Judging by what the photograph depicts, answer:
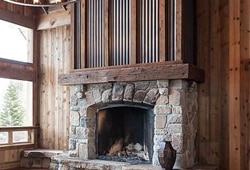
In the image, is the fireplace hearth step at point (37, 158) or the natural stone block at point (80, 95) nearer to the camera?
the natural stone block at point (80, 95)

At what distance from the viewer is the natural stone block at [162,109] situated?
460 cm

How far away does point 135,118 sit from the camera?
17.6 feet

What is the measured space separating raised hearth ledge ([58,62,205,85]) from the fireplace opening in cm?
54

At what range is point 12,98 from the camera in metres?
6.86

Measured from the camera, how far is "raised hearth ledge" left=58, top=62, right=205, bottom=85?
4.45 meters

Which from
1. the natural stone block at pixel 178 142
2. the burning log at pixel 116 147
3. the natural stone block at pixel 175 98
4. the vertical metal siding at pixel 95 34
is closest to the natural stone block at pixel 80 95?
the vertical metal siding at pixel 95 34

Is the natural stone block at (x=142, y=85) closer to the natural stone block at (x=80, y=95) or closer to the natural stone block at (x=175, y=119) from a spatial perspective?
the natural stone block at (x=175, y=119)

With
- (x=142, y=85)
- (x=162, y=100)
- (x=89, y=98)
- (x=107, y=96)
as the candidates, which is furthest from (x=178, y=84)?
(x=89, y=98)

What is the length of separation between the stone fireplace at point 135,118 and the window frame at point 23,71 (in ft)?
5.44

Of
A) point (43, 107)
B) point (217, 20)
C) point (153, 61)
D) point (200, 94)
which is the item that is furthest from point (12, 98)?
point (217, 20)

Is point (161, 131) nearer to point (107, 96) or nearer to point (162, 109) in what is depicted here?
point (162, 109)

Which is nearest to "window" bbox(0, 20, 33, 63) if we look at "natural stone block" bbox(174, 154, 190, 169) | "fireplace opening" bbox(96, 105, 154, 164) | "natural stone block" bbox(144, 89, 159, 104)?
"fireplace opening" bbox(96, 105, 154, 164)

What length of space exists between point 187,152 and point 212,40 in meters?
1.79

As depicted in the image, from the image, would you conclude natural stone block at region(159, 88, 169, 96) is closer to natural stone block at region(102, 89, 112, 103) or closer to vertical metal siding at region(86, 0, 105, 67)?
natural stone block at region(102, 89, 112, 103)
